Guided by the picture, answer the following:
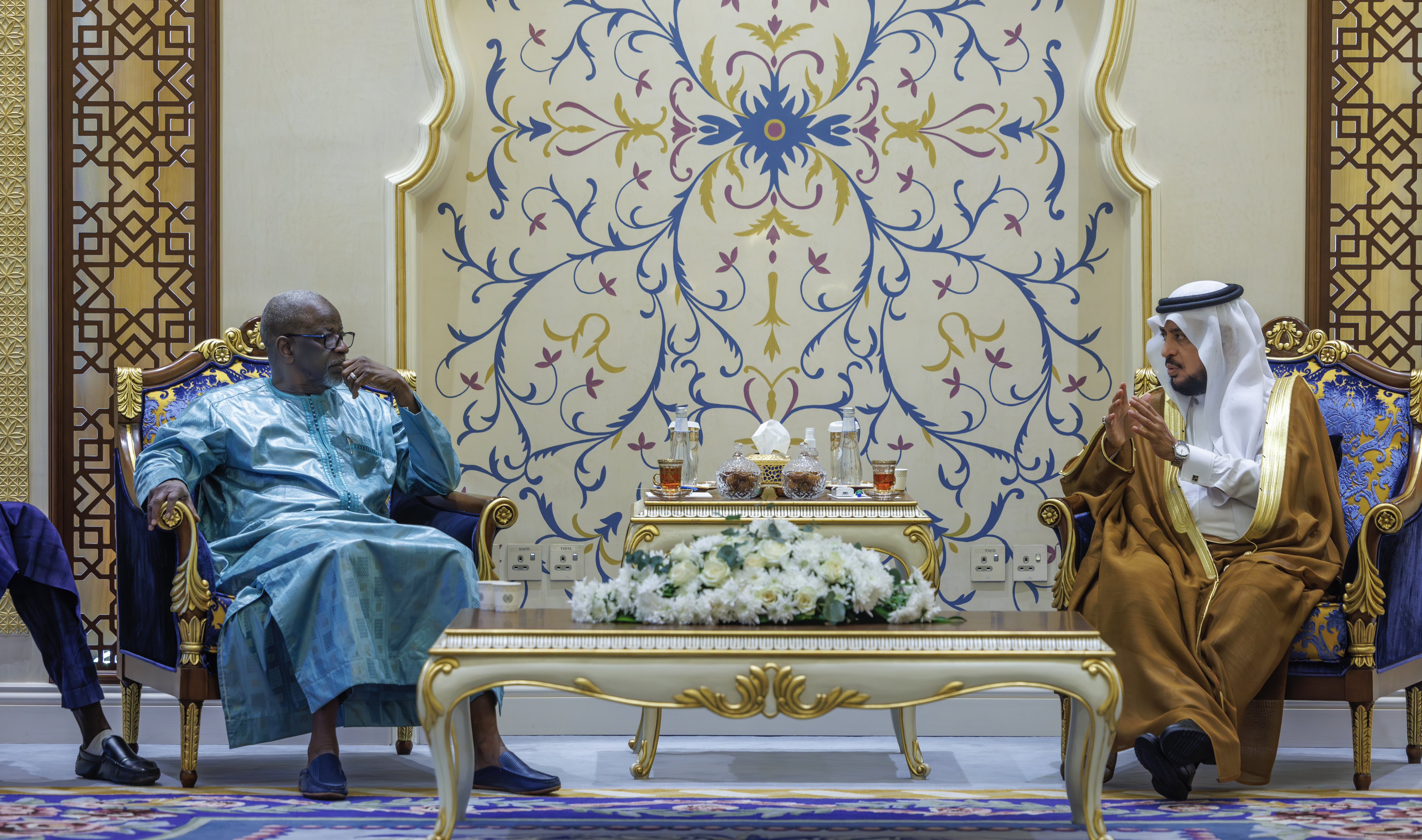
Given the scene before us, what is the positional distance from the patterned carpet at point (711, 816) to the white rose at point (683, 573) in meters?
0.61

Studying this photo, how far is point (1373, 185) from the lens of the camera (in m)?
4.13

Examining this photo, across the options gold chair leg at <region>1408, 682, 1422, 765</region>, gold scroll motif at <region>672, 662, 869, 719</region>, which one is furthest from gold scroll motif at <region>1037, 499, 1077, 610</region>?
gold scroll motif at <region>672, 662, 869, 719</region>

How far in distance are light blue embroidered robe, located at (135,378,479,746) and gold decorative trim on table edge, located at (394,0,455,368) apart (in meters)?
0.46

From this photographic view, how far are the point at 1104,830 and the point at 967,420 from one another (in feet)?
6.31

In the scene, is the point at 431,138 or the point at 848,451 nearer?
the point at 848,451

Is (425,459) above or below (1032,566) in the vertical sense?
above

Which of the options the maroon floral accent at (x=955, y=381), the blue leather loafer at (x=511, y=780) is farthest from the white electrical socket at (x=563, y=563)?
the maroon floral accent at (x=955, y=381)

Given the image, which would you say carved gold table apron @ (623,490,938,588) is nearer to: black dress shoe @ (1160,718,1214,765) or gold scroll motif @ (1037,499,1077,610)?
gold scroll motif @ (1037,499,1077,610)

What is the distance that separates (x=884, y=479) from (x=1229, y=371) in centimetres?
104

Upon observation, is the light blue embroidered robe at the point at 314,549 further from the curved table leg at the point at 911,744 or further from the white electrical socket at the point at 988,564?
the white electrical socket at the point at 988,564

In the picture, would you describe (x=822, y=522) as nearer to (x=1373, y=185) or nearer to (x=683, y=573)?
(x=683, y=573)

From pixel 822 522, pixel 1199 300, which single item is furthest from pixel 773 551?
pixel 1199 300

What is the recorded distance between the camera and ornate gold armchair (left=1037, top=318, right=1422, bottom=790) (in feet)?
10.7

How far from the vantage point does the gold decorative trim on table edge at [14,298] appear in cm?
407
